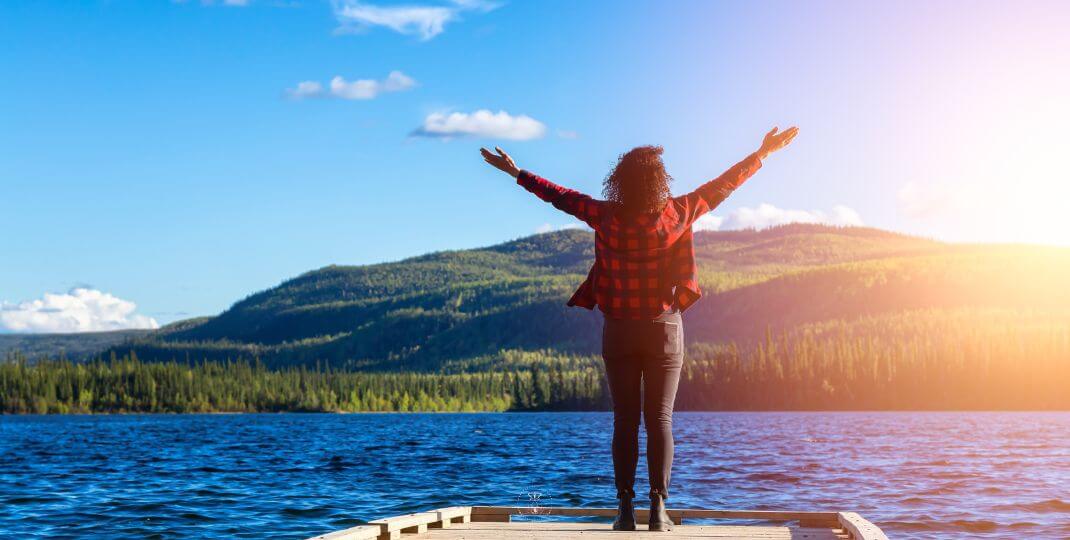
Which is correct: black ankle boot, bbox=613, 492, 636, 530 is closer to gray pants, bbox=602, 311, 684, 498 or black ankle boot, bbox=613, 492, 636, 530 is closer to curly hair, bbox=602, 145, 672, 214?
gray pants, bbox=602, 311, 684, 498

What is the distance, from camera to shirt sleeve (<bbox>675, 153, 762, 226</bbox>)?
45.3ft

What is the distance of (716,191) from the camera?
1392cm

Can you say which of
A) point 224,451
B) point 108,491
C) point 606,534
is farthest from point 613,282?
point 224,451

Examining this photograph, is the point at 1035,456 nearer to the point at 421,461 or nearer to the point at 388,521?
the point at 421,461

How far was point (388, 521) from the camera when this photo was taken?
15.1m

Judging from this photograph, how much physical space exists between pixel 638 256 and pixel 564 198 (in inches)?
43.2

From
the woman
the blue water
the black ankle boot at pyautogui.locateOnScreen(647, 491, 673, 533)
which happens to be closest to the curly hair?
the woman

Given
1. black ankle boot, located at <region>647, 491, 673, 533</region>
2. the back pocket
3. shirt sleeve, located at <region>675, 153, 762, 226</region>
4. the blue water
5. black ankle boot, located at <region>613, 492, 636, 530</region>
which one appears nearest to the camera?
the back pocket

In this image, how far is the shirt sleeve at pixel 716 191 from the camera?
45.3ft

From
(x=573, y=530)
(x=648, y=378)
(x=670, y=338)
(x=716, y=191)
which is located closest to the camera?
(x=670, y=338)

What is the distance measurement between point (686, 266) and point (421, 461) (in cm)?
6401

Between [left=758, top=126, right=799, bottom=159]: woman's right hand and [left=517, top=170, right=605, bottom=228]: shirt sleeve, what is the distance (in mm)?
2181

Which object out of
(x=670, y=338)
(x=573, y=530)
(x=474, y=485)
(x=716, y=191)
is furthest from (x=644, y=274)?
(x=474, y=485)

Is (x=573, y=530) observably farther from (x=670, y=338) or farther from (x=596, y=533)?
(x=670, y=338)
